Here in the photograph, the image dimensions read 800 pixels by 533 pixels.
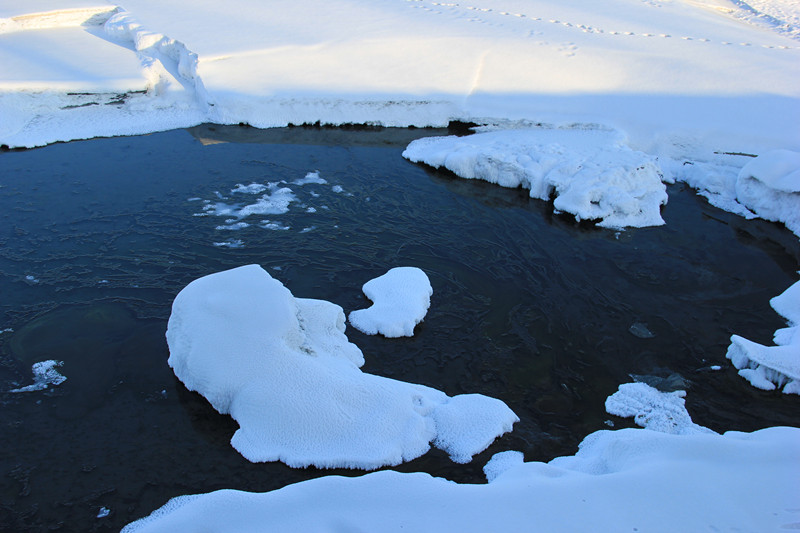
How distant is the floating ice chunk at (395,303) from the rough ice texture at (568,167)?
11.0 ft

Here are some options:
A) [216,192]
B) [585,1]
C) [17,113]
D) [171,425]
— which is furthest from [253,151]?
[585,1]

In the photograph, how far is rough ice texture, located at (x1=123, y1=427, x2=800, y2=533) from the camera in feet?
12.2

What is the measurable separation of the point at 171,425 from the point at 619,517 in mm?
4099

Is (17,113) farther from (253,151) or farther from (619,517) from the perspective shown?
(619,517)

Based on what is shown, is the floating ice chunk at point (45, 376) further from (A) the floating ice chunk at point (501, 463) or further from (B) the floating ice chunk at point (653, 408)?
(B) the floating ice chunk at point (653, 408)

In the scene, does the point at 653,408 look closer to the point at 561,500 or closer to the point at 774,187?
the point at 561,500

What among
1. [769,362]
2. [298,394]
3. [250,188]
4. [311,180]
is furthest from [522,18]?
[298,394]

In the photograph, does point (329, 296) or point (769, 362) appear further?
point (329, 296)

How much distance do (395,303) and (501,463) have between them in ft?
8.30

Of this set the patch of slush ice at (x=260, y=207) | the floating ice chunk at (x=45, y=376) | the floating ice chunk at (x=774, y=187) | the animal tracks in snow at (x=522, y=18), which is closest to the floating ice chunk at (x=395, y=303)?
the patch of slush ice at (x=260, y=207)

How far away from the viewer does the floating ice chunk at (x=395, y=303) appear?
667cm

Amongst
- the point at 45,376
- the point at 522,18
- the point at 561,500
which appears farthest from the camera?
the point at 522,18

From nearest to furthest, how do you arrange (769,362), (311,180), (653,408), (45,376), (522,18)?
(653,408) < (45,376) < (769,362) < (311,180) < (522,18)

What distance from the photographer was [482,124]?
11914 millimetres
